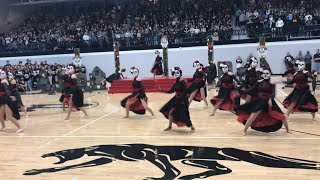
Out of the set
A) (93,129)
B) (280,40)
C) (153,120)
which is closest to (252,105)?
(153,120)

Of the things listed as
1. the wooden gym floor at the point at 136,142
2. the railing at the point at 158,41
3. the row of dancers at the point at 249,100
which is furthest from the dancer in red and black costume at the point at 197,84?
the railing at the point at 158,41

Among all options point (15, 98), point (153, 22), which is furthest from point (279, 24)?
point (15, 98)

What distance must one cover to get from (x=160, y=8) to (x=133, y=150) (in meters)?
22.2

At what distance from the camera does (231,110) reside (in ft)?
39.0

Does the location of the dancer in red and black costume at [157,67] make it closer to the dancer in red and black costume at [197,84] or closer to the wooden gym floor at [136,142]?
the wooden gym floor at [136,142]

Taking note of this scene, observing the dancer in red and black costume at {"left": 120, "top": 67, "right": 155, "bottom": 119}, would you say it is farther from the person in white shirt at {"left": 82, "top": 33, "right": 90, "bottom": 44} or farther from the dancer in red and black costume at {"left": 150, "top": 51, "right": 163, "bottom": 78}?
the person in white shirt at {"left": 82, "top": 33, "right": 90, "bottom": 44}

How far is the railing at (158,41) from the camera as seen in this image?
23562mm

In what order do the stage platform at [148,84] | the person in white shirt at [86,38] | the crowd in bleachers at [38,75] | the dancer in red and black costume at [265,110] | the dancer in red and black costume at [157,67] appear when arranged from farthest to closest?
the person in white shirt at [86,38] < the crowd in bleachers at [38,75] < the dancer in red and black costume at [157,67] < the stage platform at [148,84] < the dancer in red and black costume at [265,110]

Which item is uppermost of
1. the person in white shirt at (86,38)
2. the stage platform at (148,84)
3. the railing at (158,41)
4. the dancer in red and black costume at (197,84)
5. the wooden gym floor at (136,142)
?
the person in white shirt at (86,38)

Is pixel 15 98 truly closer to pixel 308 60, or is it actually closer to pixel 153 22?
pixel 308 60

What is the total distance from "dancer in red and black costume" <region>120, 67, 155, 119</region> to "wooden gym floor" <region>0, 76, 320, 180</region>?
0.32 meters

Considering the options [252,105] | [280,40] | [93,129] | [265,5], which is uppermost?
[265,5]

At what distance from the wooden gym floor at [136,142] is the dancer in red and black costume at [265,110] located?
253mm

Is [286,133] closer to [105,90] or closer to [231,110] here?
[231,110]
